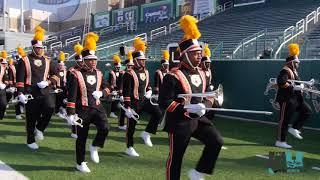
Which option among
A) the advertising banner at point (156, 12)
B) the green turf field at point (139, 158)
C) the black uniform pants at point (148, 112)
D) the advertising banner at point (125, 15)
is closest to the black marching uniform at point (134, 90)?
the black uniform pants at point (148, 112)

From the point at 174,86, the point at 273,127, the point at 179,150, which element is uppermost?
the point at 174,86

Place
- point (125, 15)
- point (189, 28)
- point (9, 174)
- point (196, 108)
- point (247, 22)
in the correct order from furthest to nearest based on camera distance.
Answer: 1. point (125, 15)
2. point (247, 22)
3. point (9, 174)
4. point (189, 28)
5. point (196, 108)

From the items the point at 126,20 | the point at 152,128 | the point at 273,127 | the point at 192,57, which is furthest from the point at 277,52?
the point at 126,20

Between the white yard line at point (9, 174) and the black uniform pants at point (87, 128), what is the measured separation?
0.86 meters

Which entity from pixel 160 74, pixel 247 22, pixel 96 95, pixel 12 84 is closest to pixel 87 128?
pixel 96 95

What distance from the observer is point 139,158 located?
808 cm

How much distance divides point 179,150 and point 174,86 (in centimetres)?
74

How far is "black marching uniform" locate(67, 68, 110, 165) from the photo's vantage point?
7020mm

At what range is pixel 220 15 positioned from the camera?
3356cm

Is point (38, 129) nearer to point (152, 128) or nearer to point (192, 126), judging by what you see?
point (152, 128)

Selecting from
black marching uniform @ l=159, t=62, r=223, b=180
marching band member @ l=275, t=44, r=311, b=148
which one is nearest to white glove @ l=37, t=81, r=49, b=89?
black marching uniform @ l=159, t=62, r=223, b=180

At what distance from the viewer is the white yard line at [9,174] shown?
6.45 metres

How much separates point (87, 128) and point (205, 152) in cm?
215

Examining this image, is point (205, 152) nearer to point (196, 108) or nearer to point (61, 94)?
point (196, 108)
